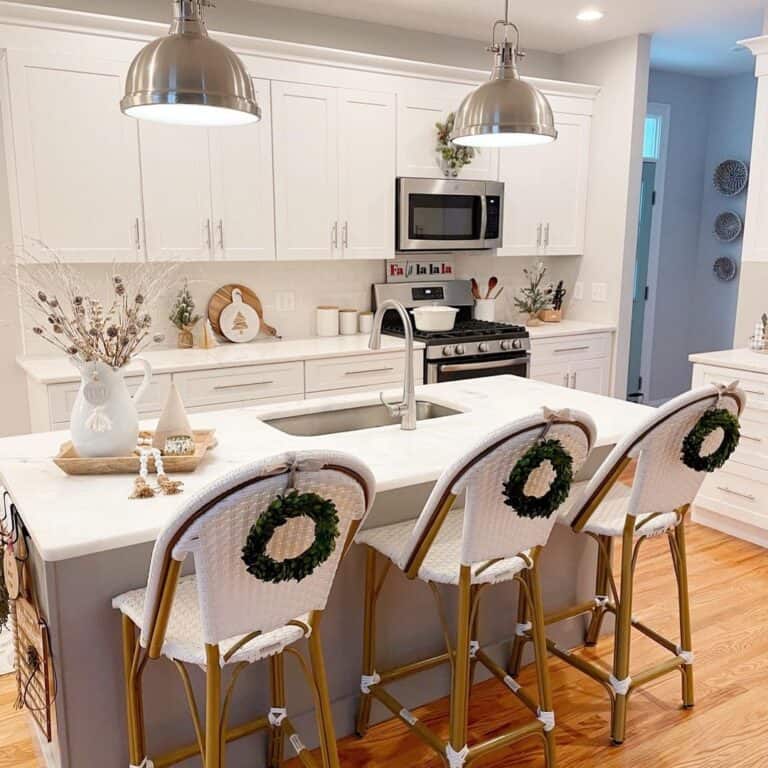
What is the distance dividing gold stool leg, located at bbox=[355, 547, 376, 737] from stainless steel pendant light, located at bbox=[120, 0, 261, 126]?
1.25 metres

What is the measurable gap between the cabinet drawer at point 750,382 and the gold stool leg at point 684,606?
4.92 ft

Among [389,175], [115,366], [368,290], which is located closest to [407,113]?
[389,175]

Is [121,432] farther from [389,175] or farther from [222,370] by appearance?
[389,175]

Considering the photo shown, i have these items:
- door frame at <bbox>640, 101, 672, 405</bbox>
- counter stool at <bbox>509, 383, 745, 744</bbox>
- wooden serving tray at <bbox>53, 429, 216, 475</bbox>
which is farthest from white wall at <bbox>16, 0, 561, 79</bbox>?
counter stool at <bbox>509, 383, 745, 744</bbox>

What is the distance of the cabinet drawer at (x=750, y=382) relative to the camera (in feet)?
11.8

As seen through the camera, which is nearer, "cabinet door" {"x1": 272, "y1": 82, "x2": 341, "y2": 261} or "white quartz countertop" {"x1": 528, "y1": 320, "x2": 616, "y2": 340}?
"cabinet door" {"x1": 272, "y1": 82, "x2": 341, "y2": 261}

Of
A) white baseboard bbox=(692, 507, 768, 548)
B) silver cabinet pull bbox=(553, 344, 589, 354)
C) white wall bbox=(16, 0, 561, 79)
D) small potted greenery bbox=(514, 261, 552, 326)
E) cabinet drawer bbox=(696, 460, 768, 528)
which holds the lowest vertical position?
white baseboard bbox=(692, 507, 768, 548)

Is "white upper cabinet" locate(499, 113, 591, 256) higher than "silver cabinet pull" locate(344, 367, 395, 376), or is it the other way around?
"white upper cabinet" locate(499, 113, 591, 256)

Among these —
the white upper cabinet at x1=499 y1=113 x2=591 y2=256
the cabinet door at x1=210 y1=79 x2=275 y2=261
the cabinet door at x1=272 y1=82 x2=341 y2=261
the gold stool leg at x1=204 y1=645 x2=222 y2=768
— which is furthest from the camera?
Result: the white upper cabinet at x1=499 y1=113 x2=591 y2=256

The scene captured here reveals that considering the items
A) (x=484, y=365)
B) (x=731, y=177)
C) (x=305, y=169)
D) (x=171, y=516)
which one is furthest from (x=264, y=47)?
(x=731, y=177)

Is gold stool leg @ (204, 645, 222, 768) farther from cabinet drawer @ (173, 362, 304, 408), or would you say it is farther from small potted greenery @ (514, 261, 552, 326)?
small potted greenery @ (514, 261, 552, 326)

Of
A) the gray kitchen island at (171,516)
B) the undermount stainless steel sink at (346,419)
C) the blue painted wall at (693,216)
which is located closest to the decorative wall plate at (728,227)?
the blue painted wall at (693,216)

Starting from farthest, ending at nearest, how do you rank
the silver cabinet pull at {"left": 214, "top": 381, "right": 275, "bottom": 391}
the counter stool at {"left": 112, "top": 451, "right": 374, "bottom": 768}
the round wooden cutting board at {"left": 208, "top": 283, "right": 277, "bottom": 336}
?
the round wooden cutting board at {"left": 208, "top": 283, "right": 277, "bottom": 336}, the silver cabinet pull at {"left": 214, "top": 381, "right": 275, "bottom": 391}, the counter stool at {"left": 112, "top": 451, "right": 374, "bottom": 768}

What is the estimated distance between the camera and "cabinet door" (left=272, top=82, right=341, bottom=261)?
3.96 meters
